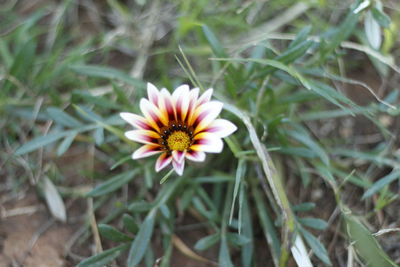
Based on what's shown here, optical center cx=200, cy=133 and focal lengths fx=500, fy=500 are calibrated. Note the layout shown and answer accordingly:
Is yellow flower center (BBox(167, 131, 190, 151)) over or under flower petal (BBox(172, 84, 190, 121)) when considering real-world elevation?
under

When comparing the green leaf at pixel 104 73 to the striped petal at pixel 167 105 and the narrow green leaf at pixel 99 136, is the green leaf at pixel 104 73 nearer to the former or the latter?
the narrow green leaf at pixel 99 136

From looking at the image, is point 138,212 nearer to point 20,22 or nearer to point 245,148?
point 245,148

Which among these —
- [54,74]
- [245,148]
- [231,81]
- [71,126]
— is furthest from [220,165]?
[54,74]

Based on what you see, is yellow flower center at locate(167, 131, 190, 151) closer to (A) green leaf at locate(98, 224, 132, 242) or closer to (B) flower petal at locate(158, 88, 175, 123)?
(B) flower petal at locate(158, 88, 175, 123)

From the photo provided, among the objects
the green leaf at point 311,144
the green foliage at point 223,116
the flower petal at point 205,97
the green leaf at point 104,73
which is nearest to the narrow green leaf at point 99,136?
the green foliage at point 223,116

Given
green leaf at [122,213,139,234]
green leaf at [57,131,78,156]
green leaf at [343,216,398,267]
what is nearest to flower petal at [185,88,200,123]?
green leaf at [122,213,139,234]
